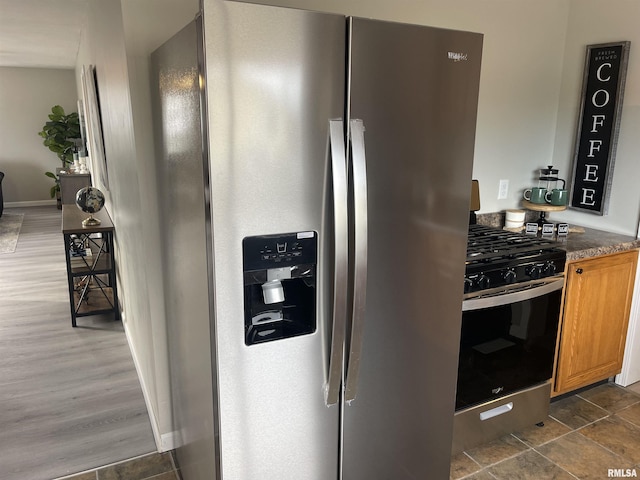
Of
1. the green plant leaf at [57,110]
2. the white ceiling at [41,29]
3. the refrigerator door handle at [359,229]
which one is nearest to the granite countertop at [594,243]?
the refrigerator door handle at [359,229]

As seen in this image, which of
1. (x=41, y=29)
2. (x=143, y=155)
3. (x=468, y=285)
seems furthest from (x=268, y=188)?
(x=41, y=29)

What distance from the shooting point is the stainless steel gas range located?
87.5 inches

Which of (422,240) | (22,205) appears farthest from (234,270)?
(22,205)

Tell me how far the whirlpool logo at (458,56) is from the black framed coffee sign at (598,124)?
1.79 metres

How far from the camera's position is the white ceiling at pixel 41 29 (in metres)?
3.95

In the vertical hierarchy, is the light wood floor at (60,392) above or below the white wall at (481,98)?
below

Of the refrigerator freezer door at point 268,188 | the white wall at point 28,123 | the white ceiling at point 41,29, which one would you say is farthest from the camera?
the white wall at point 28,123

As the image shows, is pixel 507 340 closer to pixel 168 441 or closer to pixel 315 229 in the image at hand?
pixel 315 229

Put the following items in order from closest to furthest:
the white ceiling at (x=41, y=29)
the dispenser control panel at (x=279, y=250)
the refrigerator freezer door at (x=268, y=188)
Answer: the refrigerator freezer door at (x=268, y=188) < the dispenser control panel at (x=279, y=250) < the white ceiling at (x=41, y=29)

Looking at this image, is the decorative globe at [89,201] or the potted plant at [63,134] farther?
the potted plant at [63,134]

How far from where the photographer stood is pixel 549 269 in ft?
7.97

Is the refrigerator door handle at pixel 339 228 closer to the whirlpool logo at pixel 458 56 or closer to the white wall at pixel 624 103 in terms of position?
the whirlpool logo at pixel 458 56

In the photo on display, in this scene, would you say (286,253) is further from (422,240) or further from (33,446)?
(33,446)

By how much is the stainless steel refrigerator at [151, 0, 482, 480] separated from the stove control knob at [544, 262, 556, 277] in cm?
77
